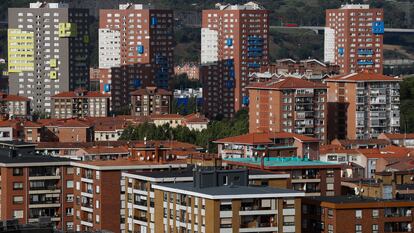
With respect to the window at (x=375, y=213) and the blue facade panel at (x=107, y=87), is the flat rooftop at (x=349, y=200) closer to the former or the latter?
the window at (x=375, y=213)

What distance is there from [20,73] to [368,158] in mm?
58239

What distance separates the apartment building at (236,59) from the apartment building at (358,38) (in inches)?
225

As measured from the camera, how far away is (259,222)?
46.2 meters

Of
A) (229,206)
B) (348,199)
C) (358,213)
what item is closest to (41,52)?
(348,199)

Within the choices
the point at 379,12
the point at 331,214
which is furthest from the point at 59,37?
the point at 331,214

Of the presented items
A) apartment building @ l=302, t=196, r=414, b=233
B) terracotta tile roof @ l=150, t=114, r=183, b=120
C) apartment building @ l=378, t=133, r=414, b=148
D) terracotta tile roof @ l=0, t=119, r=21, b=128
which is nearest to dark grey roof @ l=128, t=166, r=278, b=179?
apartment building @ l=302, t=196, r=414, b=233

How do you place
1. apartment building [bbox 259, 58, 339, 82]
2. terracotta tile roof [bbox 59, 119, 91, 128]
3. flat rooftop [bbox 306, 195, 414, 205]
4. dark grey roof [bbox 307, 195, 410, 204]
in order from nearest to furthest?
flat rooftop [bbox 306, 195, 414, 205] → dark grey roof [bbox 307, 195, 410, 204] → terracotta tile roof [bbox 59, 119, 91, 128] → apartment building [bbox 259, 58, 339, 82]

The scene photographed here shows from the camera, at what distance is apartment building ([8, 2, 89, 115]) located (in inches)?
5325

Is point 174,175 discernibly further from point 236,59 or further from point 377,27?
point 236,59

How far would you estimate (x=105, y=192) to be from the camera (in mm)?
56250

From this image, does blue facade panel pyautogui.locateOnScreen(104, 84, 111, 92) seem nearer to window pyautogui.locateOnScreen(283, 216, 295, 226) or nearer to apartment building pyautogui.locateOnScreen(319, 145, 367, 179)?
apartment building pyautogui.locateOnScreen(319, 145, 367, 179)

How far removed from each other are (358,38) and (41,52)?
2271cm

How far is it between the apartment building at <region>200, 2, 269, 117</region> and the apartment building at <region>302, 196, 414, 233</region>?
85.4m

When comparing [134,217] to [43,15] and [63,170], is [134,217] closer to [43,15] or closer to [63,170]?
[63,170]
